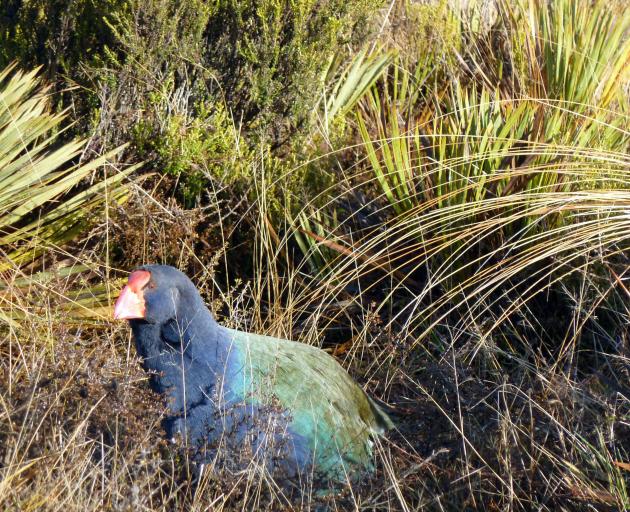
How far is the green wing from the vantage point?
10.7 feet

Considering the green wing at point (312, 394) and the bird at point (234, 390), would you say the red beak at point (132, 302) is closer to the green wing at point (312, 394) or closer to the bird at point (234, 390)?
the bird at point (234, 390)

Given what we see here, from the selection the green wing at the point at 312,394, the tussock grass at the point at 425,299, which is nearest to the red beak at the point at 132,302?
the tussock grass at the point at 425,299

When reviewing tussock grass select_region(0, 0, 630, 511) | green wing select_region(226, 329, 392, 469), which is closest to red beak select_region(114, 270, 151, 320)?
tussock grass select_region(0, 0, 630, 511)

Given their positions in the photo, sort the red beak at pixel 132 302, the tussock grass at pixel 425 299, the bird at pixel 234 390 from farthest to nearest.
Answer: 1. the red beak at pixel 132 302
2. the bird at pixel 234 390
3. the tussock grass at pixel 425 299

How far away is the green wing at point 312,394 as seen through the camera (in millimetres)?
3254

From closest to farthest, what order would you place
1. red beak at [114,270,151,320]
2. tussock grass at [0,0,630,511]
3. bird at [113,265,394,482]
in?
tussock grass at [0,0,630,511] → bird at [113,265,394,482] → red beak at [114,270,151,320]

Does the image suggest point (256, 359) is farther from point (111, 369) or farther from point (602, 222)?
point (602, 222)

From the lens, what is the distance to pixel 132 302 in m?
3.24

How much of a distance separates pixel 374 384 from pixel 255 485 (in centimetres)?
126

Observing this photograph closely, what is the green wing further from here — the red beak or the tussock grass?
the red beak

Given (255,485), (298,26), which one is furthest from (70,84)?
(255,485)

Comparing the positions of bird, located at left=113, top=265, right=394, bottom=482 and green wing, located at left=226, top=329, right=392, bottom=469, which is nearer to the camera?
bird, located at left=113, top=265, right=394, bottom=482

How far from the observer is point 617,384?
3.35 metres

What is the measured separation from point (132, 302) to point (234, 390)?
1.50ft
